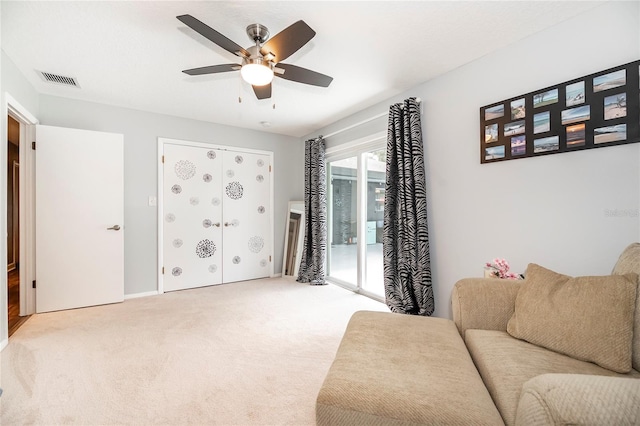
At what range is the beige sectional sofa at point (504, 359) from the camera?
29.8 inches

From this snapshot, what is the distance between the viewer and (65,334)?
94.8 inches

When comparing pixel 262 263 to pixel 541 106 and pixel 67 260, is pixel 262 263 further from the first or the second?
pixel 541 106

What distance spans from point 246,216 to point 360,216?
1873 millimetres

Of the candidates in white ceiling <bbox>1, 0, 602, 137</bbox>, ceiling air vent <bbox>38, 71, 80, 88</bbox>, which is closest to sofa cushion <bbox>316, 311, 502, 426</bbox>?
white ceiling <bbox>1, 0, 602, 137</bbox>

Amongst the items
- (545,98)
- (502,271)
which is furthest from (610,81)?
(502,271)

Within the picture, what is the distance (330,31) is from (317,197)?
2434mm

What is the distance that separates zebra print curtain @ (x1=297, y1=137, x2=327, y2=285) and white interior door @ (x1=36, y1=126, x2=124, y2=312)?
2447mm

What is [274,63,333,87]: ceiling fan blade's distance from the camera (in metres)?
1.91

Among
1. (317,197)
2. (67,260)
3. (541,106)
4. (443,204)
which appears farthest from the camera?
(317,197)

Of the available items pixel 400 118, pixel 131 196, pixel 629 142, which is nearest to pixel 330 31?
pixel 400 118

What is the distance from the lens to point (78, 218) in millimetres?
3062

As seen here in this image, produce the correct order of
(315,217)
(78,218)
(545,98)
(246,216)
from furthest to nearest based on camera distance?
(246,216), (315,217), (78,218), (545,98)

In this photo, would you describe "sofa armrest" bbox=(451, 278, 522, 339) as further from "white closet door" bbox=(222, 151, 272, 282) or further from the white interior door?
the white interior door

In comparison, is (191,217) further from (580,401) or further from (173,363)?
(580,401)
